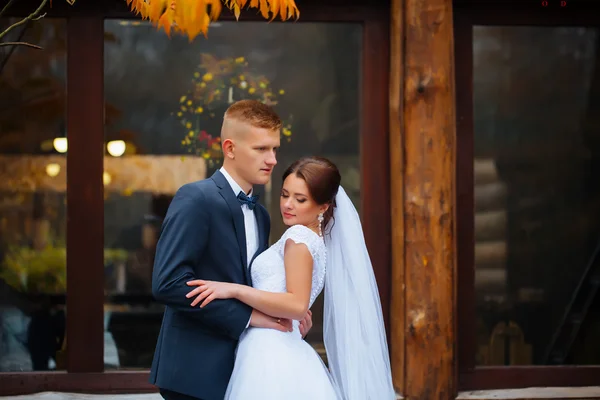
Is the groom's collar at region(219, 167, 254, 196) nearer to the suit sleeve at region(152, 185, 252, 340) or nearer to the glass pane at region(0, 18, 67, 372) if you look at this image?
the suit sleeve at region(152, 185, 252, 340)

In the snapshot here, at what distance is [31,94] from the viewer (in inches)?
222

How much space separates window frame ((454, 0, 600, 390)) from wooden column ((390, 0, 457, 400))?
13.3 inches

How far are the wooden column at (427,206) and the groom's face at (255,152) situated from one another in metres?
2.09

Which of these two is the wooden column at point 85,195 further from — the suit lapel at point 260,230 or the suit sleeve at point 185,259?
the suit sleeve at point 185,259

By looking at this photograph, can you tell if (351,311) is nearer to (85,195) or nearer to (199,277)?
(199,277)

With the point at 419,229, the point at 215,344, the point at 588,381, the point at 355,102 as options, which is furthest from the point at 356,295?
the point at 588,381

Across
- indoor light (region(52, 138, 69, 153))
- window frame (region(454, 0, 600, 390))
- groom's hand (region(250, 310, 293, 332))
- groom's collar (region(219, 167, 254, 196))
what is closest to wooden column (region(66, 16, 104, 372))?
indoor light (region(52, 138, 69, 153))

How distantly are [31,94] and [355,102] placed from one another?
2051 millimetres

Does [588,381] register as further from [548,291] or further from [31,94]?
[31,94]

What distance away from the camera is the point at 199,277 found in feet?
10.5

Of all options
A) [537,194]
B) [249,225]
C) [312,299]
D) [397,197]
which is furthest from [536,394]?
[249,225]

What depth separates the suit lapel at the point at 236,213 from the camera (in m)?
3.22

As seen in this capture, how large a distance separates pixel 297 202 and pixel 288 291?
0.34 meters

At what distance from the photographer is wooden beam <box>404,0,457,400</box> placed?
519 centimetres
